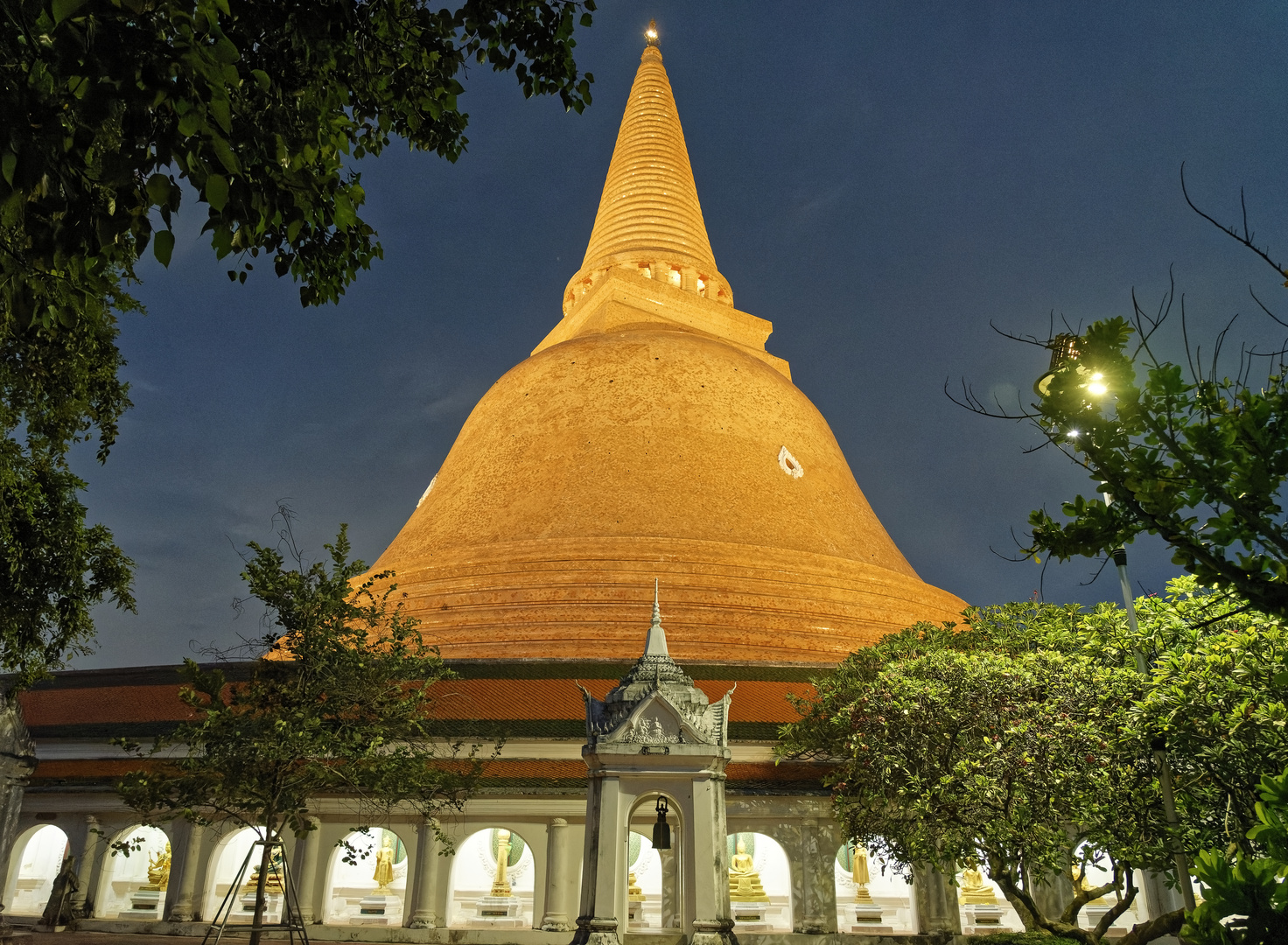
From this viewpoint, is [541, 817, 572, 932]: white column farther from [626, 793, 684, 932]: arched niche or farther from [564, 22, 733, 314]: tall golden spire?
[564, 22, 733, 314]: tall golden spire

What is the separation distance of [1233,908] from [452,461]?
19177mm

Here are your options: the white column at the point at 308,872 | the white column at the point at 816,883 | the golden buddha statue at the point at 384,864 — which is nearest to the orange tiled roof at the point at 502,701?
the white column at the point at 816,883

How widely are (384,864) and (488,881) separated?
179 cm

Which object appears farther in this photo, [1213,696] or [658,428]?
[658,428]

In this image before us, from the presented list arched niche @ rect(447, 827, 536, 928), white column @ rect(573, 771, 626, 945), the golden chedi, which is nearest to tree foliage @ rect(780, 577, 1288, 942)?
white column @ rect(573, 771, 626, 945)

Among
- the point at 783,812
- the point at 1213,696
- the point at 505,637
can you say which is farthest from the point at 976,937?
the point at 505,637

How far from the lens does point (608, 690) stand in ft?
42.5

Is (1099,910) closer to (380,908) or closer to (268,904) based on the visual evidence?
(380,908)

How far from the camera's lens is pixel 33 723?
14289 millimetres

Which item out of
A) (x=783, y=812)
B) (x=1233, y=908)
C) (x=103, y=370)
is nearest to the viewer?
(x=1233, y=908)

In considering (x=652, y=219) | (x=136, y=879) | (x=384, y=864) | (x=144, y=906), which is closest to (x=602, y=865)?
(x=384, y=864)

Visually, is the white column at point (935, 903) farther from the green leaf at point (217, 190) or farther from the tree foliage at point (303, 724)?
the green leaf at point (217, 190)

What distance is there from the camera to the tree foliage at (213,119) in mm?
2582

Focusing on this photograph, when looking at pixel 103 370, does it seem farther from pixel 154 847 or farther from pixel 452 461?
pixel 452 461
